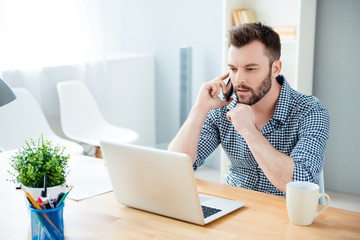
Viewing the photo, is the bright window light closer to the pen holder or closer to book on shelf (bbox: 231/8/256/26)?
book on shelf (bbox: 231/8/256/26)

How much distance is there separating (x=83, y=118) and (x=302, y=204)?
2.69m

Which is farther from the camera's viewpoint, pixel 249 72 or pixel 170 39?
pixel 170 39

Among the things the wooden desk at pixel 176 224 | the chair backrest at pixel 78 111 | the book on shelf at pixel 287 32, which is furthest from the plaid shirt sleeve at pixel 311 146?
the chair backrest at pixel 78 111

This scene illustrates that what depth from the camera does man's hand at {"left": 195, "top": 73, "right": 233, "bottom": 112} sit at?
211 cm

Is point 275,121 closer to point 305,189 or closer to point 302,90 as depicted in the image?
point 305,189

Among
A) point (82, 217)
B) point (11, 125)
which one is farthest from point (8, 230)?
point (11, 125)

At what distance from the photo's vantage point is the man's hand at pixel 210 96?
211 centimetres

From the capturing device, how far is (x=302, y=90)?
3.60 m

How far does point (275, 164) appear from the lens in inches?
70.7

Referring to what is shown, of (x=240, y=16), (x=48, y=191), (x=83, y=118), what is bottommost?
(x=83, y=118)

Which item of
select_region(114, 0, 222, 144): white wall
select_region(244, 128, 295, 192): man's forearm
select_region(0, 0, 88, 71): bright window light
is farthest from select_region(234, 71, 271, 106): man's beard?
select_region(114, 0, 222, 144): white wall

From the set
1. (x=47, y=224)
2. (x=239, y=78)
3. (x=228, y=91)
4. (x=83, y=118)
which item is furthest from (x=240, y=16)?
(x=47, y=224)

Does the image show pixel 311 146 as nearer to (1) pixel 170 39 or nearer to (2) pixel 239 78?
(2) pixel 239 78

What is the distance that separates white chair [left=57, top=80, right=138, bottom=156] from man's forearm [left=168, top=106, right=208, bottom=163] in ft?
5.34
